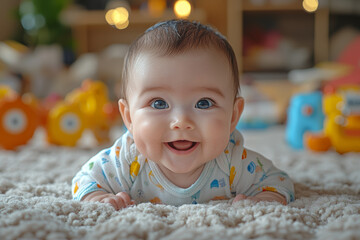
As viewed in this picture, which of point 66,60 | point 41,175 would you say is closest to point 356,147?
point 41,175

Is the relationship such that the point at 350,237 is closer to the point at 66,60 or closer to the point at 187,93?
the point at 187,93

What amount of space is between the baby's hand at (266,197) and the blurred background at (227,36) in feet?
4.99

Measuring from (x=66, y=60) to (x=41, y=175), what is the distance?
1878mm

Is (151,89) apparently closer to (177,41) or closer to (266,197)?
(177,41)

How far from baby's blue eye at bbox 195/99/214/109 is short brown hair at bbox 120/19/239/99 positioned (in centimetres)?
8

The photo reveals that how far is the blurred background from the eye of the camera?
2.62 m

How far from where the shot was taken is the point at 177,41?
2.64 feet

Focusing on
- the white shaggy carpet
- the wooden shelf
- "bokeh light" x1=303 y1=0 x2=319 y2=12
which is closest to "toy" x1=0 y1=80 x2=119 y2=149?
the white shaggy carpet

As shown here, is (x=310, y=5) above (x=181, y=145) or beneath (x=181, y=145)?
above

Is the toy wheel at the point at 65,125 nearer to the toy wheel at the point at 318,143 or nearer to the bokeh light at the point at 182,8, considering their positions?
the toy wheel at the point at 318,143

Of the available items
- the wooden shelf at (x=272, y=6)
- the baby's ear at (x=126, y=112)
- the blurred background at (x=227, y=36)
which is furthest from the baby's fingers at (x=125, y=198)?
the wooden shelf at (x=272, y=6)

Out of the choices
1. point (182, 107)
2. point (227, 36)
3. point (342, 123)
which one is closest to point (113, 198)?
point (182, 107)

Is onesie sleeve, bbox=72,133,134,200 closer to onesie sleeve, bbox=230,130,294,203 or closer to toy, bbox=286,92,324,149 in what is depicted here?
onesie sleeve, bbox=230,130,294,203

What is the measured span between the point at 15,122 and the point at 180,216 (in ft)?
3.63
